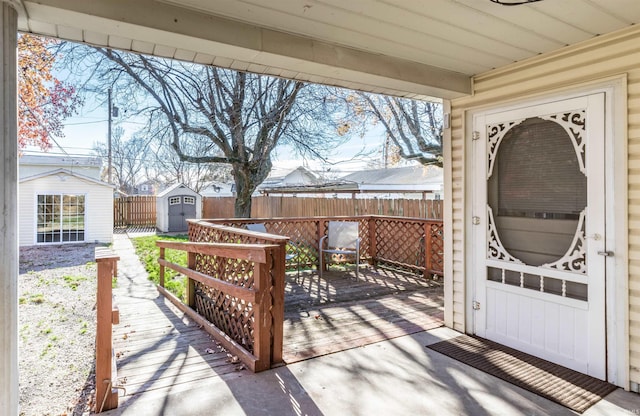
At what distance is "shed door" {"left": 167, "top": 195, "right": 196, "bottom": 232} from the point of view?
14547mm

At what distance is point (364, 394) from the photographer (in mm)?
2396

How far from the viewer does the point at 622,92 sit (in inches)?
96.7

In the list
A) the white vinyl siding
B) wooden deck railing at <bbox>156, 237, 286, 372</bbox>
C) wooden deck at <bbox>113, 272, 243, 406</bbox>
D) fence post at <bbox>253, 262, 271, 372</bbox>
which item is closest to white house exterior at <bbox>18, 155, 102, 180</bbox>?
wooden deck at <bbox>113, 272, 243, 406</bbox>

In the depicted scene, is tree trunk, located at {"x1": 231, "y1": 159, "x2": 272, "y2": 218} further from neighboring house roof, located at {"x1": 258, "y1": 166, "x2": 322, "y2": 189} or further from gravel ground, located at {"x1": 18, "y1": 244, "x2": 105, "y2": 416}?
neighboring house roof, located at {"x1": 258, "y1": 166, "x2": 322, "y2": 189}

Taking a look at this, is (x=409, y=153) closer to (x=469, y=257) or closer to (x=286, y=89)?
(x=286, y=89)

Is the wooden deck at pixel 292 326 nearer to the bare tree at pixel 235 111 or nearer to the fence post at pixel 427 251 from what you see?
the fence post at pixel 427 251

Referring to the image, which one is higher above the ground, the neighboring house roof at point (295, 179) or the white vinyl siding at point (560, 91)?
the neighboring house roof at point (295, 179)

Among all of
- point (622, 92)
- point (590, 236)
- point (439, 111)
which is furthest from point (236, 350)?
point (439, 111)

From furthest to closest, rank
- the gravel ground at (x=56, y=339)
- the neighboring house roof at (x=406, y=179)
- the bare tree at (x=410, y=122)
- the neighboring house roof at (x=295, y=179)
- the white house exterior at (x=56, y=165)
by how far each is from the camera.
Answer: the neighboring house roof at (x=295, y=179)
the neighboring house roof at (x=406, y=179)
the white house exterior at (x=56, y=165)
the bare tree at (x=410, y=122)
the gravel ground at (x=56, y=339)

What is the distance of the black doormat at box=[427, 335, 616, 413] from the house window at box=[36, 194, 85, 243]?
12077 millimetres

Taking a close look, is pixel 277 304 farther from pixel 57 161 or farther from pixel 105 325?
pixel 57 161

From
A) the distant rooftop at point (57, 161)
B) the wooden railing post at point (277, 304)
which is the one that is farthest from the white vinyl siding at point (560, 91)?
the distant rooftop at point (57, 161)

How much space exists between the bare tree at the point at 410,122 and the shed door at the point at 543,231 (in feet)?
16.5

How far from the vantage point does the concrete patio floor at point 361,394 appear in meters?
2.21
